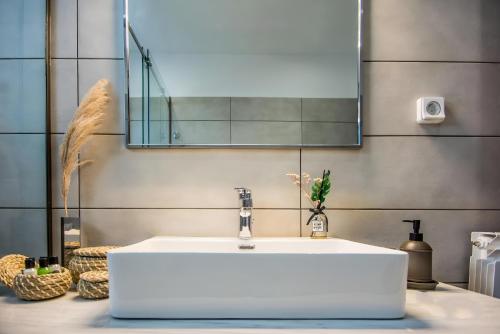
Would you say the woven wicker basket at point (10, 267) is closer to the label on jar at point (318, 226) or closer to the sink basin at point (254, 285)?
the sink basin at point (254, 285)

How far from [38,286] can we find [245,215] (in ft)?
1.96

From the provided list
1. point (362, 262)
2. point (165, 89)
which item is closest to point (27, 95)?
point (165, 89)

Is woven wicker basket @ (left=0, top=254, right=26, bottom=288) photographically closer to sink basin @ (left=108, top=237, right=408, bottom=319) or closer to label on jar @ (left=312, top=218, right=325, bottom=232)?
sink basin @ (left=108, top=237, right=408, bottom=319)

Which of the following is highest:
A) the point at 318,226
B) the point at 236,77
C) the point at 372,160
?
the point at 236,77

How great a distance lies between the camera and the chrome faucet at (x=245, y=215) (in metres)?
1.12

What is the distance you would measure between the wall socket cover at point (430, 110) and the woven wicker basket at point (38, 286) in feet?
4.21

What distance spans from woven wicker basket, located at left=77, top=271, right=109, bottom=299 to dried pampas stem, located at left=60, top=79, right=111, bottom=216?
347 millimetres

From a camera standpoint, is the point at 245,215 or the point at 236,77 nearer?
the point at 245,215

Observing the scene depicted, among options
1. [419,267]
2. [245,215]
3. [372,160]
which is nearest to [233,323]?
[245,215]

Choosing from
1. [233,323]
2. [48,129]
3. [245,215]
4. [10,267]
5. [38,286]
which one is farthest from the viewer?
[48,129]

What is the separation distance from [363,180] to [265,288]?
2.17 ft

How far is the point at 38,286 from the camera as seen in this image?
91 centimetres

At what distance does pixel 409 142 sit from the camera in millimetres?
1286

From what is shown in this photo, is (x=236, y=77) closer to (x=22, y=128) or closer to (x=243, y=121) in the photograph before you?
(x=243, y=121)
